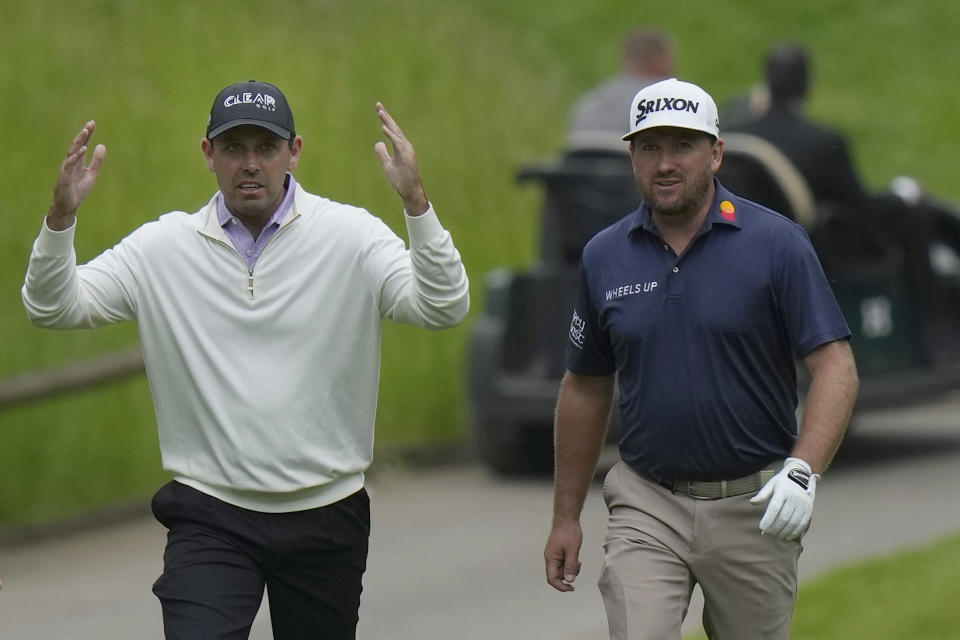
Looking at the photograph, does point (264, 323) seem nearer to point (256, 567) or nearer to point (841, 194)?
point (256, 567)

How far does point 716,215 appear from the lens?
18.4ft

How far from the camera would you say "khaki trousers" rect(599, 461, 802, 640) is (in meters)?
5.52

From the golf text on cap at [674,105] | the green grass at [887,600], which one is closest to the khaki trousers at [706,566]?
the golf text on cap at [674,105]

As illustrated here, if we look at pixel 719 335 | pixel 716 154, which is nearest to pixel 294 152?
pixel 716 154

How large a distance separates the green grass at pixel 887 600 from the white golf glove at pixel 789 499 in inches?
108

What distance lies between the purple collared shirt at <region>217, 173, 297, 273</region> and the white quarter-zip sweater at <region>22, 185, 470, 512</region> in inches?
0.9

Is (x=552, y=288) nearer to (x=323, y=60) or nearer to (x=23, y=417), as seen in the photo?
(x=23, y=417)

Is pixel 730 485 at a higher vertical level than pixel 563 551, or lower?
higher

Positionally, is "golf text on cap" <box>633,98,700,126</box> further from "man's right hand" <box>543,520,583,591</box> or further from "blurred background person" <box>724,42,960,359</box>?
"blurred background person" <box>724,42,960,359</box>

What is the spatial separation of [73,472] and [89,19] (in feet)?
29.4

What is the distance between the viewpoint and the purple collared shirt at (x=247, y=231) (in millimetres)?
5609

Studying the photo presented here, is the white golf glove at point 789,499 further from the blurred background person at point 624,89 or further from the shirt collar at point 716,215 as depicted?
the blurred background person at point 624,89

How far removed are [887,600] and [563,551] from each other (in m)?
2.97

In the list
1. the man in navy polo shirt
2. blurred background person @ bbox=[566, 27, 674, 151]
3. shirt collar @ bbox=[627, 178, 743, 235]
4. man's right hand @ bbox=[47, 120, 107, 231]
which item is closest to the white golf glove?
the man in navy polo shirt
